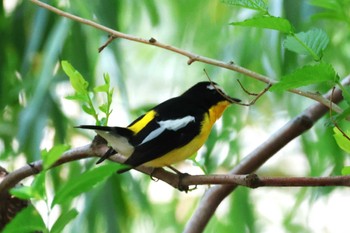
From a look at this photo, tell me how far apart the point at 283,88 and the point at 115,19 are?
116cm

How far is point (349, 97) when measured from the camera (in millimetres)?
873

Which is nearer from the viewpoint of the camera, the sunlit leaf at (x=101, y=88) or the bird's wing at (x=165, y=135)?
the sunlit leaf at (x=101, y=88)

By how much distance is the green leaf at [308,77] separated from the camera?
815 millimetres

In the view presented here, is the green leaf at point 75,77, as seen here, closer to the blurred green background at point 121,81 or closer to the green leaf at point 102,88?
the green leaf at point 102,88

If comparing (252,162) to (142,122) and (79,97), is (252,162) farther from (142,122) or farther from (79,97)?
(79,97)

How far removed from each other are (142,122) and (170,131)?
3.1 inches

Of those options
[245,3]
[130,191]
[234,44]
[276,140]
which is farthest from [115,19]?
[245,3]

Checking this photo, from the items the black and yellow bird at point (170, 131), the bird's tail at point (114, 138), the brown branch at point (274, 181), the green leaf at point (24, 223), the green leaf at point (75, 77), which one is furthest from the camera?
the black and yellow bird at point (170, 131)

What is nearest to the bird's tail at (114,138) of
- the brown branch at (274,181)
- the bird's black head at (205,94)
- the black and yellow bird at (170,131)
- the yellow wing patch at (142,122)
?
the black and yellow bird at (170,131)

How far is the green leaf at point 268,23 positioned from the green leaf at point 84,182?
0.96 feet

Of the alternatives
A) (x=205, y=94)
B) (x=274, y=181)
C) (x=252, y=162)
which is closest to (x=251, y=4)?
(x=274, y=181)

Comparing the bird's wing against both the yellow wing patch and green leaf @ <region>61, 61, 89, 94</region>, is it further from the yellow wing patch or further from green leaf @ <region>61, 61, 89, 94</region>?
green leaf @ <region>61, 61, 89, 94</region>

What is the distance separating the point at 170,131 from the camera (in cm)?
161

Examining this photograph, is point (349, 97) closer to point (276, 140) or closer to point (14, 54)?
point (276, 140)
